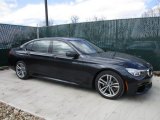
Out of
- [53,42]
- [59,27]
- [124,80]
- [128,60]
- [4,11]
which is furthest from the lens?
[4,11]

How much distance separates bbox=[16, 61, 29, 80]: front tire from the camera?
5.78 metres

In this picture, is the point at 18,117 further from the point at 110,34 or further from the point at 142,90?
the point at 110,34

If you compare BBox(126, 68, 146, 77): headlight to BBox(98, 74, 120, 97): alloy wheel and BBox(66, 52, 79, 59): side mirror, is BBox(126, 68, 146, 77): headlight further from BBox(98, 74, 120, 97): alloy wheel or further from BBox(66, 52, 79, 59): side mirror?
BBox(66, 52, 79, 59): side mirror

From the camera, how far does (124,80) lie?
3.91 meters

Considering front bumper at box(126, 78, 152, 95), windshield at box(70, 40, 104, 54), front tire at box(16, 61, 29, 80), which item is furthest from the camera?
front tire at box(16, 61, 29, 80)

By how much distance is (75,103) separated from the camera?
13.0 ft

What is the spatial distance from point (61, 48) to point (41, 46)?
83 centimetres

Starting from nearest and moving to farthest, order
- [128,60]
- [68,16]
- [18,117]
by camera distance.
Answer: [18,117] → [128,60] → [68,16]

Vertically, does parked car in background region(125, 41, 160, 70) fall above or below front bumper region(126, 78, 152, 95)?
above

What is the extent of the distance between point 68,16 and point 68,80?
14.3 metres

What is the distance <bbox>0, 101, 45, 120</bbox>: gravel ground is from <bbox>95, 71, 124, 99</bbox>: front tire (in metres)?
1.61

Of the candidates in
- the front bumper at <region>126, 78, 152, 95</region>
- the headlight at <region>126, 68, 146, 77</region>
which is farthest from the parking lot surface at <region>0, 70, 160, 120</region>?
the headlight at <region>126, 68, 146, 77</region>

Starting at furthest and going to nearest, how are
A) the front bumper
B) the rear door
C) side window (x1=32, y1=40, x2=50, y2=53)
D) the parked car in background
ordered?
the parked car in background < side window (x1=32, y1=40, x2=50, y2=53) < the rear door < the front bumper

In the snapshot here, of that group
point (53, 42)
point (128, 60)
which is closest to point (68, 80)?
point (53, 42)
